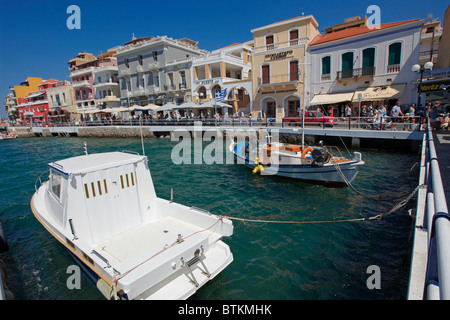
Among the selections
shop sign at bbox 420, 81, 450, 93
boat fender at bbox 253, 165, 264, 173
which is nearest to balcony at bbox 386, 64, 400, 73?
shop sign at bbox 420, 81, 450, 93

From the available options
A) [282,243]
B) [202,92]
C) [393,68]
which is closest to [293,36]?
[393,68]

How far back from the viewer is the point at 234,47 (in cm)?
3575

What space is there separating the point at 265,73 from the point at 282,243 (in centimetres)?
2505

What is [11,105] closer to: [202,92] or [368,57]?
[202,92]

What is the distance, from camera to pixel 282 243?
6.95 metres

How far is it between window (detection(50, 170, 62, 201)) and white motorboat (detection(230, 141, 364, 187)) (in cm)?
893

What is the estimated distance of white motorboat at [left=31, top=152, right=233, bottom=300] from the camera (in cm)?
419

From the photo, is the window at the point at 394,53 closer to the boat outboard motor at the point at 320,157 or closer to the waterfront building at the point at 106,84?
the boat outboard motor at the point at 320,157

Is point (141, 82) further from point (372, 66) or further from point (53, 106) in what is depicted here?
point (372, 66)

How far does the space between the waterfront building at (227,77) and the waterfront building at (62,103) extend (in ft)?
104

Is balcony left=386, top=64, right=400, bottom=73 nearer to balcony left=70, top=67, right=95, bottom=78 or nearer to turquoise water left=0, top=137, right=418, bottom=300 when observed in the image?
turquoise water left=0, top=137, right=418, bottom=300

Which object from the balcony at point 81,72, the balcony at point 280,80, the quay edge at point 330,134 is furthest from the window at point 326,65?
the balcony at point 81,72
